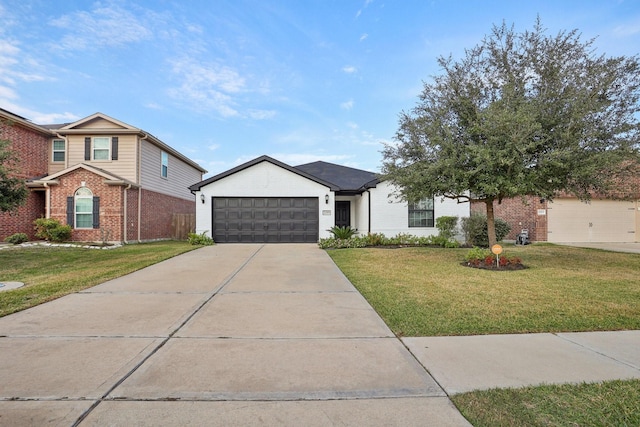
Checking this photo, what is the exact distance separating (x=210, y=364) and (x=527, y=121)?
7.99m

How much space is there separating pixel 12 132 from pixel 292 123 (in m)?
13.7

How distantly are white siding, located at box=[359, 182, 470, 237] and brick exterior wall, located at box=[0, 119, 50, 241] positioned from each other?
1598 centimetres

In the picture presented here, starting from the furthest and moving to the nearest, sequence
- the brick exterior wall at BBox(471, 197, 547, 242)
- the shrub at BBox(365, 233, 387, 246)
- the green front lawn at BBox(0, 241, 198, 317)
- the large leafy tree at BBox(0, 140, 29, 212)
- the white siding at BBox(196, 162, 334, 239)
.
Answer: the brick exterior wall at BBox(471, 197, 547, 242)
the white siding at BBox(196, 162, 334, 239)
the shrub at BBox(365, 233, 387, 246)
the large leafy tree at BBox(0, 140, 29, 212)
the green front lawn at BBox(0, 241, 198, 317)

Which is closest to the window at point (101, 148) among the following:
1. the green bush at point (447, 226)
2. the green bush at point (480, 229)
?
the green bush at point (447, 226)

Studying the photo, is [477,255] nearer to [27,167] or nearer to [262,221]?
[262,221]

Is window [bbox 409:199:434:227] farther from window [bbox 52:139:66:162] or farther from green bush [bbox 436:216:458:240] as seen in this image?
window [bbox 52:139:66:162]

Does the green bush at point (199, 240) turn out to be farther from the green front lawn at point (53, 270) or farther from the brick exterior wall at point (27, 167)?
the brick exterior wall at point (27, 167)

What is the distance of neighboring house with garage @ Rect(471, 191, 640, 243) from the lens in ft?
56.3

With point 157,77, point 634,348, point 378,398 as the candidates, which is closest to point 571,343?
point 634,348

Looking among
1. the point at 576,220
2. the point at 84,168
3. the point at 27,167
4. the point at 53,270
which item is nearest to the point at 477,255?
the point at 53,270

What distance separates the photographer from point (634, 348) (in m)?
3.52

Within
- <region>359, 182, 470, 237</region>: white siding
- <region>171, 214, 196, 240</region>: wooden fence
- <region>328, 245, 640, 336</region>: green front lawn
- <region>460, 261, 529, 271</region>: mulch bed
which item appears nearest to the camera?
<region>328, 245, 640, 336</region>: green front lawn

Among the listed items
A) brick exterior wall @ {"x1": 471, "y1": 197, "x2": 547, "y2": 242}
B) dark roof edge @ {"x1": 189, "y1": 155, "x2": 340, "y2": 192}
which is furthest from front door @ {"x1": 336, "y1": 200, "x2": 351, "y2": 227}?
brick exterior wall @ {"x1": 471, "y1": 197, "x2": 547, "y2": 242}

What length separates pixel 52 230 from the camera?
568 inches
